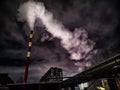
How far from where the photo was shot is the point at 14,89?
9.27 m

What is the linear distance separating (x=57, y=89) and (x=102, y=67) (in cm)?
393

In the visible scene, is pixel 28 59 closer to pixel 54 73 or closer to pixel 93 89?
pixel 54 73

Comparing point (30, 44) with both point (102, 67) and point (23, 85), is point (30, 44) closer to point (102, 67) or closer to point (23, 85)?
point (23, 85)

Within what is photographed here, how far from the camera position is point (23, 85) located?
945 cm

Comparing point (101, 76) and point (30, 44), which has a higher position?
point (30, 44)

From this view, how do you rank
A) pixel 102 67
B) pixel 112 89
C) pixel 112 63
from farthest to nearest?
1. pixel 112 89
2. pixel 102 67
3. pixel 112 63

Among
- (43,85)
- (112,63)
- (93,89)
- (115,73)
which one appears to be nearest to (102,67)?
(112,63)

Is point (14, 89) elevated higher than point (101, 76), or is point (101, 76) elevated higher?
point (101, 76)

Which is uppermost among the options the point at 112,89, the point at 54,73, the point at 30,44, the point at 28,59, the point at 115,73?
the point at 30,44

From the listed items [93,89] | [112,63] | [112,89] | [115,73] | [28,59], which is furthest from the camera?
[28,59]

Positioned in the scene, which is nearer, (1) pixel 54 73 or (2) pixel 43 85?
(2) pixel 43 85

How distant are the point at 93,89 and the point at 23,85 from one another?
1996 centimetres

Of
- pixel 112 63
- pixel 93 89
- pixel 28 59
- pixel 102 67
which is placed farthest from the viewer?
pixel 28 59

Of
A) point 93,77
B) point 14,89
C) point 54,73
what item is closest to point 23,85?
point 14,89
